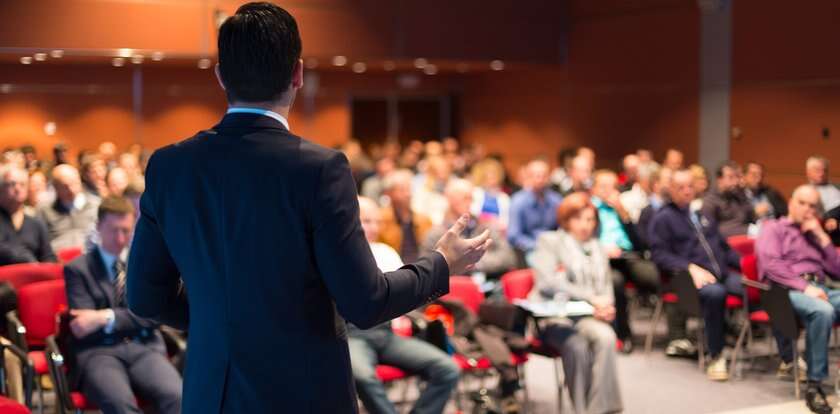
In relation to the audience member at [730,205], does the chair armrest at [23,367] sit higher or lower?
lower

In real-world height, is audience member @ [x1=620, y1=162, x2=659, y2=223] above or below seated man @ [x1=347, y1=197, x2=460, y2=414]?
above

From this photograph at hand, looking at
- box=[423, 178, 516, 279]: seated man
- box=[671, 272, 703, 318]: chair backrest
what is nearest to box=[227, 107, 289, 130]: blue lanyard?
box=[423, 178, 516, 279]: seated man

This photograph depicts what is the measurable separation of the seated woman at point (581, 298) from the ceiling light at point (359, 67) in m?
8.80

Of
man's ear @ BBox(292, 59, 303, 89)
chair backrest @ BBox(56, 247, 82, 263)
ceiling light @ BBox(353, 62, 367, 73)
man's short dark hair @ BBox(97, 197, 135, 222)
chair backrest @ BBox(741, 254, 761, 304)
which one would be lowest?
chair backrest @ BBox(741, 254, 761, 304)

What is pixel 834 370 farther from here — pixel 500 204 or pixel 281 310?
pixel 281 310

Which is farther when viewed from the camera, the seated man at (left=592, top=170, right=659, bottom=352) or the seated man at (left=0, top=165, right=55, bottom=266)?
the seated man at (left=592, top=170, right=659, bottom=352)

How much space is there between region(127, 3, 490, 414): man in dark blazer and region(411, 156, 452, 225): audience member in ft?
21.1

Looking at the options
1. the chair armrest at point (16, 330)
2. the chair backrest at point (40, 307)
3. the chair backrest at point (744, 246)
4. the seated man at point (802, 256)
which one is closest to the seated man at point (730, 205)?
the chair backrest at point (744, 246)

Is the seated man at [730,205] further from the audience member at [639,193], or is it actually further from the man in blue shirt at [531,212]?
the man in blue shirt at [531,212]

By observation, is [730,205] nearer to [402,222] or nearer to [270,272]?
[402,222]

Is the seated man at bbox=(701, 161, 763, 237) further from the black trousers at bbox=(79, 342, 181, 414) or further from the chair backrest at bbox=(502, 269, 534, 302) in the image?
the black trousers at bbox=(79, 342, 181, 414)

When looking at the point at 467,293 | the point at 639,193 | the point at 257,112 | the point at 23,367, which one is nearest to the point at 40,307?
the point at 23,367

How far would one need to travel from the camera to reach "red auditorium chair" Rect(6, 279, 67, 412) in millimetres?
5246

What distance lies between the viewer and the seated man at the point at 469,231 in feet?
22.2
